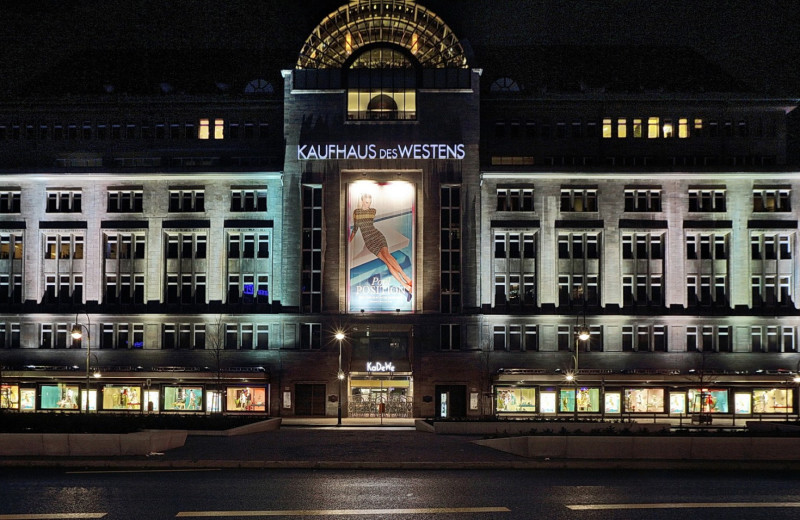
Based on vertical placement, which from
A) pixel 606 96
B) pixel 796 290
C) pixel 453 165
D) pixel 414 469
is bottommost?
pixel 414 469

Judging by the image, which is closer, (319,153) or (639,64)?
(319,153)

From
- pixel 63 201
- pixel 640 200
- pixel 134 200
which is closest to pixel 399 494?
pixel 640 200

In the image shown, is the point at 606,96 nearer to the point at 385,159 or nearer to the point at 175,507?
the point at 385,159

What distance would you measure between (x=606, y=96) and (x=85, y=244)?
4767 centimetres

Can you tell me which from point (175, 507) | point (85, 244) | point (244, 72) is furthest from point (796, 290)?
point (175, 507)

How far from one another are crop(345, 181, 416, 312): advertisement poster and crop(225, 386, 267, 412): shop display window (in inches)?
399

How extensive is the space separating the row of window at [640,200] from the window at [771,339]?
1002cm

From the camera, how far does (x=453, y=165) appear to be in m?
74.4

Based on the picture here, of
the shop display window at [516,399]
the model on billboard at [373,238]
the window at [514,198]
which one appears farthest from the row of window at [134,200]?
the shop display window at [516,399]

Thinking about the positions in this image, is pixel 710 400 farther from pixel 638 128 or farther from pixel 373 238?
pixel 373 238

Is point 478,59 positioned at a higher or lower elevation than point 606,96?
higher

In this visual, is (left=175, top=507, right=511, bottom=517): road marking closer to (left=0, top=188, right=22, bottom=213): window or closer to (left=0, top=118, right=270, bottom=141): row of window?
(left=0, top=118, right=270, bottom=141): row of window

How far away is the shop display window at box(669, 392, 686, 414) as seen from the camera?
71750 mm

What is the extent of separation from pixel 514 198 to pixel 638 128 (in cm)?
1433
